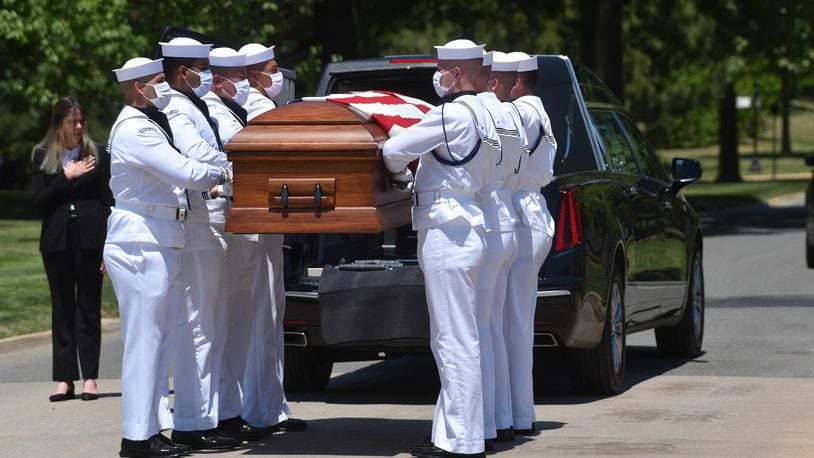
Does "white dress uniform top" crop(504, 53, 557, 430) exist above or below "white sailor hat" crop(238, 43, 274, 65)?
below

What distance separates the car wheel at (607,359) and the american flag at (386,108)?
1950 mm

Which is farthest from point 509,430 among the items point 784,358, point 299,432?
point 784,358

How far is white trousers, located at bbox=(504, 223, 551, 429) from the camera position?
28.9ft

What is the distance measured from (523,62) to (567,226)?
129 cm

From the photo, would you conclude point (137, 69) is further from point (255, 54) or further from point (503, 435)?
point (503, 435)

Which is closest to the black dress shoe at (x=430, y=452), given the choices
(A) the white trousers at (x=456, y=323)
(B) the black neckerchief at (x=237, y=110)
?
(A) the white trousers at (x=456, y=323)

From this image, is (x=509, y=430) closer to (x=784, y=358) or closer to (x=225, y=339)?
(x=225, y=339)

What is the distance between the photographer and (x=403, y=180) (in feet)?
26.8

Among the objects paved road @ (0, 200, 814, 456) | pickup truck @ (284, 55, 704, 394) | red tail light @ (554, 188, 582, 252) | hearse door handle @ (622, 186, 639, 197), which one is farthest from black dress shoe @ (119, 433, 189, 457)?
hearse door handle @ (622, 186, 639, 197)

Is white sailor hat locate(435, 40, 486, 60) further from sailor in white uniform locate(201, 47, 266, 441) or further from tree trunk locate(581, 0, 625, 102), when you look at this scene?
tree trunk locate(581, 0, 625, 102)

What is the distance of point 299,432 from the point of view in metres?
9.12

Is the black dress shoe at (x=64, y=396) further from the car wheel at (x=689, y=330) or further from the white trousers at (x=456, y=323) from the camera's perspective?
the car wheel at (x=689, y=330)

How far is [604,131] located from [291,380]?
2663mm

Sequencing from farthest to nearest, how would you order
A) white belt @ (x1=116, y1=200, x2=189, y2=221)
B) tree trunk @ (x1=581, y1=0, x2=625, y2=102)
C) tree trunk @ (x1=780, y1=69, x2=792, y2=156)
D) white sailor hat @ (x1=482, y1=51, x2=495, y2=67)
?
tree trunk @ (x1=780, y1=69, x2=792, y2=156)
tree trunk @ (x1=581, y1=0, x2=625, y2=102)
white sailor hat @ (x1=482, y1=51, x2=495, y2=67)
white belt @ (x1=116, y1=200, x2=189, y2=221)
